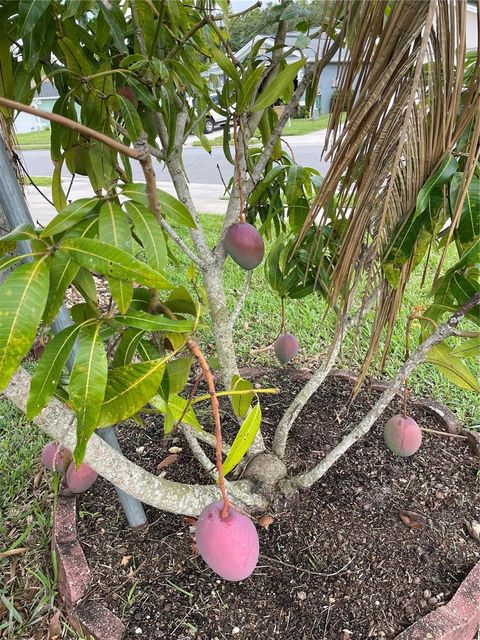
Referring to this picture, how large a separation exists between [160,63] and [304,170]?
1.65ft

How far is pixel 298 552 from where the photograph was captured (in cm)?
125

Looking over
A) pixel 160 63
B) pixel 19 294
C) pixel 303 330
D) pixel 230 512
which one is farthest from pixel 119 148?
pixel 303 330

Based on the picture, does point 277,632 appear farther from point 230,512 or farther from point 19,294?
point 19,294

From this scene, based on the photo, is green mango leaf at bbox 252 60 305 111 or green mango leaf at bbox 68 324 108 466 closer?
green mango leaf at bbox 68 324 108 466

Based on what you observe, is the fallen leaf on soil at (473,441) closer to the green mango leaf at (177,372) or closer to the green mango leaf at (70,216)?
the green mango leaf at (177,372)

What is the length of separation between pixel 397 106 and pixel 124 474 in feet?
2.50

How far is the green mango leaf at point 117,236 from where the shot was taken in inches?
23.5

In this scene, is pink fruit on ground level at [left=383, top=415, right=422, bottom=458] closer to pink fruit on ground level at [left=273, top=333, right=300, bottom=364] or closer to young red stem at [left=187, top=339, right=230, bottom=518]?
pink fruit on ground level at [left=273, top=333, right=300, bottom=364]

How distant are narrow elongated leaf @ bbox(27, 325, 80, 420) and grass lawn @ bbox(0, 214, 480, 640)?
43cm

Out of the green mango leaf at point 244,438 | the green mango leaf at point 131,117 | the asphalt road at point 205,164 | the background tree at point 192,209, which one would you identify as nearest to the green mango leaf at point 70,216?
the background tree at point 192,209

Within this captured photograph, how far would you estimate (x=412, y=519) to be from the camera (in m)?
1.32

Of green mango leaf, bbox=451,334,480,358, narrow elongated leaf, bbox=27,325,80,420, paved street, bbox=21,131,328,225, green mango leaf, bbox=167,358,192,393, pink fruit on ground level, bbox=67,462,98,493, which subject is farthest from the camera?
paved street, bbox=21,131,328,225

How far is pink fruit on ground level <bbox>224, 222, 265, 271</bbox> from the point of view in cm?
Answer: 111

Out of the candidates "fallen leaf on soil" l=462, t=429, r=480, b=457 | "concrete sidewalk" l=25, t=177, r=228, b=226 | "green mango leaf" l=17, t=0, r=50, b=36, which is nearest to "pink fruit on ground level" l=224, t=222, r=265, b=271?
"green mango leaf" l=17, t=0, r=50, b=36
